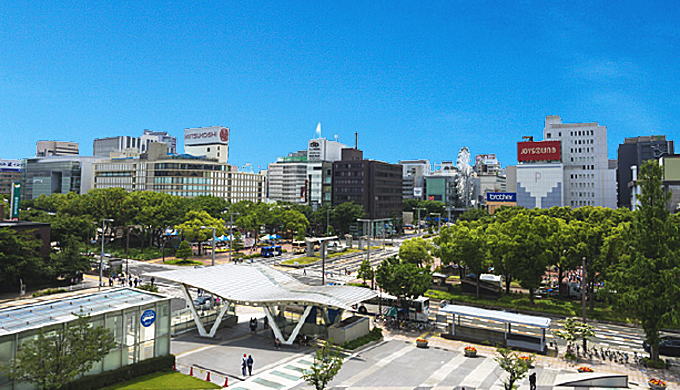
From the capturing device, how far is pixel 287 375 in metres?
28.3

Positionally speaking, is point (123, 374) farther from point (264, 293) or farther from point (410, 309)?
point (410, 309)

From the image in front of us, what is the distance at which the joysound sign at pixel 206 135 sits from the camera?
183 m

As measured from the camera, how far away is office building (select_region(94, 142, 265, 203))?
14462cm

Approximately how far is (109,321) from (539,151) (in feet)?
459

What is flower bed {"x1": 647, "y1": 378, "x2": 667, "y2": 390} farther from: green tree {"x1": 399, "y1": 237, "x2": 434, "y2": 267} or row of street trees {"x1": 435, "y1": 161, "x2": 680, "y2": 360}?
green tree {"x1": 399, "y1": 237, "x2": 434, "y2": 267}

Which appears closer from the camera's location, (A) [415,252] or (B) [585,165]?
(A) [415,252]

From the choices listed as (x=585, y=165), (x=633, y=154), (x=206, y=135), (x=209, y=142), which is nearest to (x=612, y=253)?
(x=585, y=165)

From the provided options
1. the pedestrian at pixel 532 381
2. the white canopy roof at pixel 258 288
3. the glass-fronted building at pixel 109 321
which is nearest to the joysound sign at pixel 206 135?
the white canopy roof at pixel 258 288

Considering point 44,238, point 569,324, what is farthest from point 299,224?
point 569,324

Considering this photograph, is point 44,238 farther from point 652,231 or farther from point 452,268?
point 652,231

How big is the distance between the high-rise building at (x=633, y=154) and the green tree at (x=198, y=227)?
141m

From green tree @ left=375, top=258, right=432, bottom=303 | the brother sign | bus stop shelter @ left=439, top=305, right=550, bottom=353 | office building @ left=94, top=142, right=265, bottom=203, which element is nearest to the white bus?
green tree @ left=375, top=258, right=432, bottom=303

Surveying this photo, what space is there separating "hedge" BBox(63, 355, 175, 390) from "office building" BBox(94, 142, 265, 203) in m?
123

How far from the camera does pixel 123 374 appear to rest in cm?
2545
